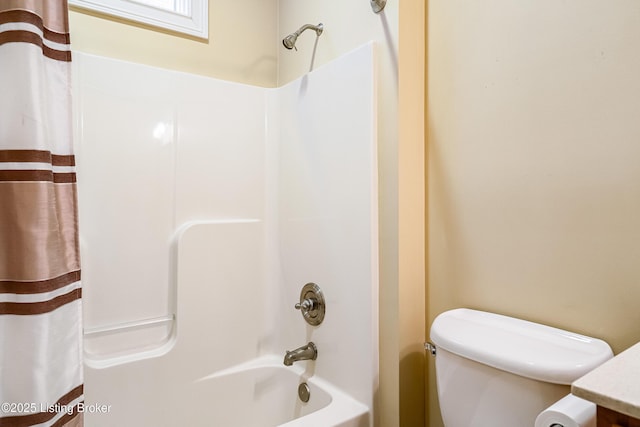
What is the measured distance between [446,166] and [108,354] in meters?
1.47

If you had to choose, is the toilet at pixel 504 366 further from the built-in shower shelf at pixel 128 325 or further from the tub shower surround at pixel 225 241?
the built-in shower shelf at pixel 128 325

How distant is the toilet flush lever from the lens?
4.88ft

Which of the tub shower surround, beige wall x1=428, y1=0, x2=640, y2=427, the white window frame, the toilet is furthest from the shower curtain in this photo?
beige wall x1=428, y1=0, x2=640, y2=427

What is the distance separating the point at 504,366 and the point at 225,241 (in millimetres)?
1226

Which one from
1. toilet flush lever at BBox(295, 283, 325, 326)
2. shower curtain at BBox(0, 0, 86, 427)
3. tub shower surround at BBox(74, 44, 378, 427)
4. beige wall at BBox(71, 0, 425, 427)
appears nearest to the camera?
shower curtain at BBox(0, 0, 86, 427)

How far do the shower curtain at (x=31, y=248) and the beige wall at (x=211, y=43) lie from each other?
0.72 meters

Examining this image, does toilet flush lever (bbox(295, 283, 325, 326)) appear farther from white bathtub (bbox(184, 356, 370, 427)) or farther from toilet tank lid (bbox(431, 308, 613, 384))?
toilet tank lid (bbox(431, 308, 613, 384))

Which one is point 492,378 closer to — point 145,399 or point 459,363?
point 459,363

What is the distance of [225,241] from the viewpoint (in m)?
1.68

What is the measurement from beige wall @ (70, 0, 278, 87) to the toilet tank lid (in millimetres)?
1491

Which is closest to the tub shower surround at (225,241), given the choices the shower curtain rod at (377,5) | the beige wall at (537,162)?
the shower curtain rod at (377,5)

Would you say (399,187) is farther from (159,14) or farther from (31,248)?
(159,14)

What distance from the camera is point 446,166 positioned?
4.04 feet

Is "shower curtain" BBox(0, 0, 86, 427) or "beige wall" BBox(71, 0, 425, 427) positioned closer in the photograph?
"shower curtain" BBox(0, 0, 86, 427)
